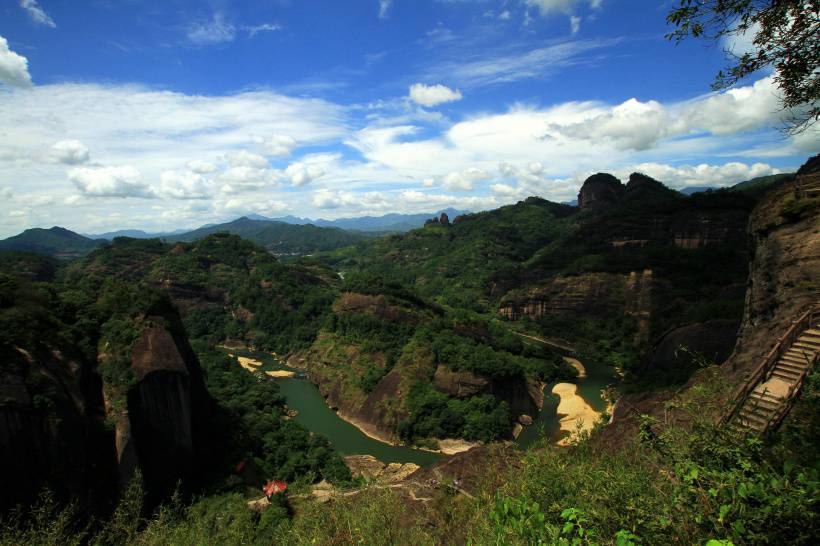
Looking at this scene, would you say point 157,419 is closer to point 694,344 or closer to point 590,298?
point 694,344

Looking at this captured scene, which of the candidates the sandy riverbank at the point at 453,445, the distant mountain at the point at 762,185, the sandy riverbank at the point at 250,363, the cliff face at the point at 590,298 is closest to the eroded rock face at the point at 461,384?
the sandy riverbank at the point at 453,445

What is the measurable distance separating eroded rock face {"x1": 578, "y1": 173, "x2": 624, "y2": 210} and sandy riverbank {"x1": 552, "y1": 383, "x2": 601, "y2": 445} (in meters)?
116

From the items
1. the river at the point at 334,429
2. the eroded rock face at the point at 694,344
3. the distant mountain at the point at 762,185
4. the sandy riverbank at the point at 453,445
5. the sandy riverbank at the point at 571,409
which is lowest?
the sandy riverbank at the point at 571,409

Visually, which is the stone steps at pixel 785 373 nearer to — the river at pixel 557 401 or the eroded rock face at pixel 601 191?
the river at pixel 557 401

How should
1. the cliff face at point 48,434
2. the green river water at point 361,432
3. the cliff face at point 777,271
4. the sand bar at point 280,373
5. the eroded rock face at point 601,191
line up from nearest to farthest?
the cliff face at point 777,271 → the cliff face at point 48,434 → the green river water at point 361,432 → the sand bar at point 280,373 → the eroded rock face at point 601,191

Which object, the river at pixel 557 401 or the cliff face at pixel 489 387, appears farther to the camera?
the cliff face at pixel 489 387

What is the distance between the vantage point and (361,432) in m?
45.5

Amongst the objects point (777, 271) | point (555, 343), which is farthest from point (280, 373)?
point (777, 271)

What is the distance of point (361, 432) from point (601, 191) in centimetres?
14038

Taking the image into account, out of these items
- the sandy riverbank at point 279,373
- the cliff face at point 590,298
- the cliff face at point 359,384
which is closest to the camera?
the cliff face at point 359,384

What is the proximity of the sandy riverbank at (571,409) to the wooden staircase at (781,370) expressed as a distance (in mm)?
Result: 30975

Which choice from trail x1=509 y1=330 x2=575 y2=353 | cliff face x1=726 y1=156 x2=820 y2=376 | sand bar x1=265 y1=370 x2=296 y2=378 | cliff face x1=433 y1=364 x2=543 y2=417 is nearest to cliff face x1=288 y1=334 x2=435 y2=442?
cliff face x1=433 y1=364 x2=543 y2=417

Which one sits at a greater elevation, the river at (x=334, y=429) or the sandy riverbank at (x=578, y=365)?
the river at (x=334, y=429)

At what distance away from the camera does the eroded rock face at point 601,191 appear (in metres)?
152
